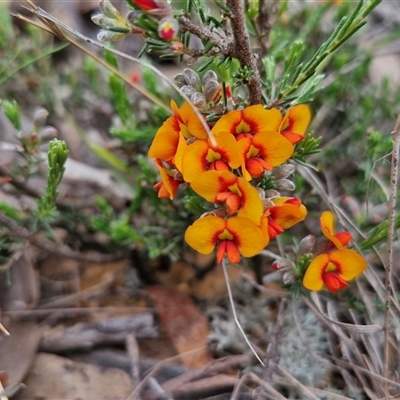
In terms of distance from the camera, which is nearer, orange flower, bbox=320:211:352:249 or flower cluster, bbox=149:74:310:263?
flower cluster, bbox=149:74:310:263

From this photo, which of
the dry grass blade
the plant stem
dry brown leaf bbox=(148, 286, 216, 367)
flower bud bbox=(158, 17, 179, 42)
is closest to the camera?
flower bud bbox=(158, 17, 179, 42)

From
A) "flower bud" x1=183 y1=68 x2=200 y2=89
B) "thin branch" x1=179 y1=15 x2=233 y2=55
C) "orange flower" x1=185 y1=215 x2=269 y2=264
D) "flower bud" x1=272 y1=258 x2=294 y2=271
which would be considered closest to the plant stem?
"thin branch" x1=179 y1=15 x2=233 y2=55

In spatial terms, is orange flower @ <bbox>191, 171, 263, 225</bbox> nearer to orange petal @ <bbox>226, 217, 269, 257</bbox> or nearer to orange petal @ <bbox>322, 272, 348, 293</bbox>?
orange petal @ <bbox>226, 217, 269, 257</bbox>

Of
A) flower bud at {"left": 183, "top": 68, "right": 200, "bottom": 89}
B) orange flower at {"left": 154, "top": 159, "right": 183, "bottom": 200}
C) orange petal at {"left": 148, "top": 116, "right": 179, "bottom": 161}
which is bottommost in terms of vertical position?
orange flower at {"left": 154, "top": 159, "right": 183, "bottom": 200}

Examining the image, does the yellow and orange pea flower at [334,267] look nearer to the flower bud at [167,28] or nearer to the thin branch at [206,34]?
the thin branch at [206,34]

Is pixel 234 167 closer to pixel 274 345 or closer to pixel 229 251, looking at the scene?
pixel 229 251
